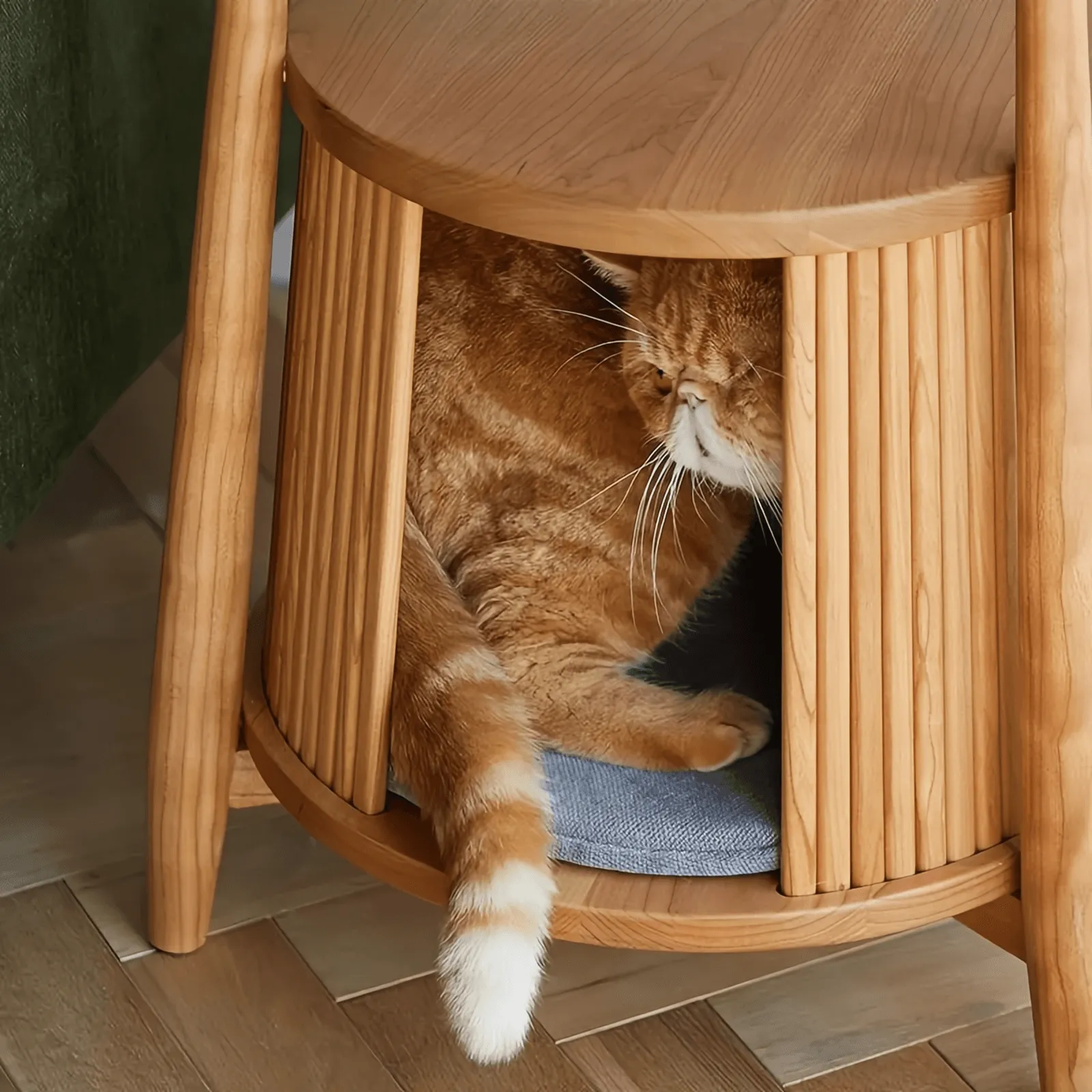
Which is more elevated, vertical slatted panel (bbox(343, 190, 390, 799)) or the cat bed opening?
vertical slatted panel (bbox(343, 190, 390, 799))

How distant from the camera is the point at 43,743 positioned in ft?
5.12

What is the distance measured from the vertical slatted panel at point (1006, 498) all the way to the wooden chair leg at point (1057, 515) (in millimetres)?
36

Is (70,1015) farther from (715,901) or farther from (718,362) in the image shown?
(718,362)

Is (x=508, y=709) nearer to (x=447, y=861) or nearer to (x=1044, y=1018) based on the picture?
(x=447, y=861)

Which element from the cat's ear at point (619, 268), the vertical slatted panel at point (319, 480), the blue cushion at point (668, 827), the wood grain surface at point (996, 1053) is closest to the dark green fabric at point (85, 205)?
the vertical slatted panel at point (319, 480)

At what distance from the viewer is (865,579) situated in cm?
100

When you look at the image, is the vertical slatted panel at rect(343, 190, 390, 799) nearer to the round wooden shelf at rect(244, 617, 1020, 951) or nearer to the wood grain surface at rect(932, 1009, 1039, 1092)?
the round wooden shelf at rect(244, 617, 1020, 951)

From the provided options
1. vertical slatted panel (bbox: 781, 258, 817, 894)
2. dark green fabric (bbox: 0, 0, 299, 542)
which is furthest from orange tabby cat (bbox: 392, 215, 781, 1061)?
dark green fabric (bbox: 0, 0, 299, 542)

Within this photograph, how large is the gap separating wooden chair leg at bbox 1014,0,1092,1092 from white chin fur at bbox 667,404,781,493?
0.60 feet

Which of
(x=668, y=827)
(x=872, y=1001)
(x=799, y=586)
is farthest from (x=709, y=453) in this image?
(x=872, y=1001)

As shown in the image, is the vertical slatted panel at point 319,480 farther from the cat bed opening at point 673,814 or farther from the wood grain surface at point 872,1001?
the wood grain surface at point 872,1001

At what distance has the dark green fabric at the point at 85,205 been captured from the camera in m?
A: 1.39

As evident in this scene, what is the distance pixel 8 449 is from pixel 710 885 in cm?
72

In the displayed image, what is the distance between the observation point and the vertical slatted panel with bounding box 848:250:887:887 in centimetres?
95
